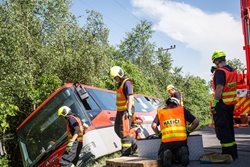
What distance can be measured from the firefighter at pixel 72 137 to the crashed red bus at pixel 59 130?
25cm

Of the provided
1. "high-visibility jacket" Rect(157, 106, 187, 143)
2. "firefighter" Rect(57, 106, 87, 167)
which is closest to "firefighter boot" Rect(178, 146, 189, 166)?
"high-visibility jacket" Rect(157, 106, 187, 143)

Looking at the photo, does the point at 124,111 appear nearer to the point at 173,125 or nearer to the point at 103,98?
the point at 173,125

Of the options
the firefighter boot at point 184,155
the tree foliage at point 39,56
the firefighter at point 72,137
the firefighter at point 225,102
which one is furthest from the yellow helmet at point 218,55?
the tree foliage at point 39,56

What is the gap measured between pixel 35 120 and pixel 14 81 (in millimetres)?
3225

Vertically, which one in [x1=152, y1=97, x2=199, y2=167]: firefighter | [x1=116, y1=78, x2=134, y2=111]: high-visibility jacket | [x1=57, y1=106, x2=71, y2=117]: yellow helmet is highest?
[x1=116, y1=78, x2=134, y2=111]: high-visibility jacket

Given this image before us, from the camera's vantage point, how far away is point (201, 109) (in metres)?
38.3

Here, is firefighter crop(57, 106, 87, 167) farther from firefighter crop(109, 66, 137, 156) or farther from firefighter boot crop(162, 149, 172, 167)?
firefighter boot crop(162, 149, 172, 167)

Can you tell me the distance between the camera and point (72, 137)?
6492mm

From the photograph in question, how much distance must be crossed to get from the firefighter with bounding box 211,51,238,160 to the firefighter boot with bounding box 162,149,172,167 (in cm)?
96

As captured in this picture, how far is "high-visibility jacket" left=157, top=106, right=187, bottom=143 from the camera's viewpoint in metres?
5.14

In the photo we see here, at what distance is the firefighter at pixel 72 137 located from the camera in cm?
636

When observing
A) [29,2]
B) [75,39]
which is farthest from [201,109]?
[29,2]

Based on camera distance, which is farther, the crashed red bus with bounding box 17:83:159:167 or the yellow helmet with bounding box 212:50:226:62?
the crashed red bus with bounding box 17:83:159:167

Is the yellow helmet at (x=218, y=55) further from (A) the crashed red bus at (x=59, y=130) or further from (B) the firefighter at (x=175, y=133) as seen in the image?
(A) the crashed red bus at (x=59, y=130)
